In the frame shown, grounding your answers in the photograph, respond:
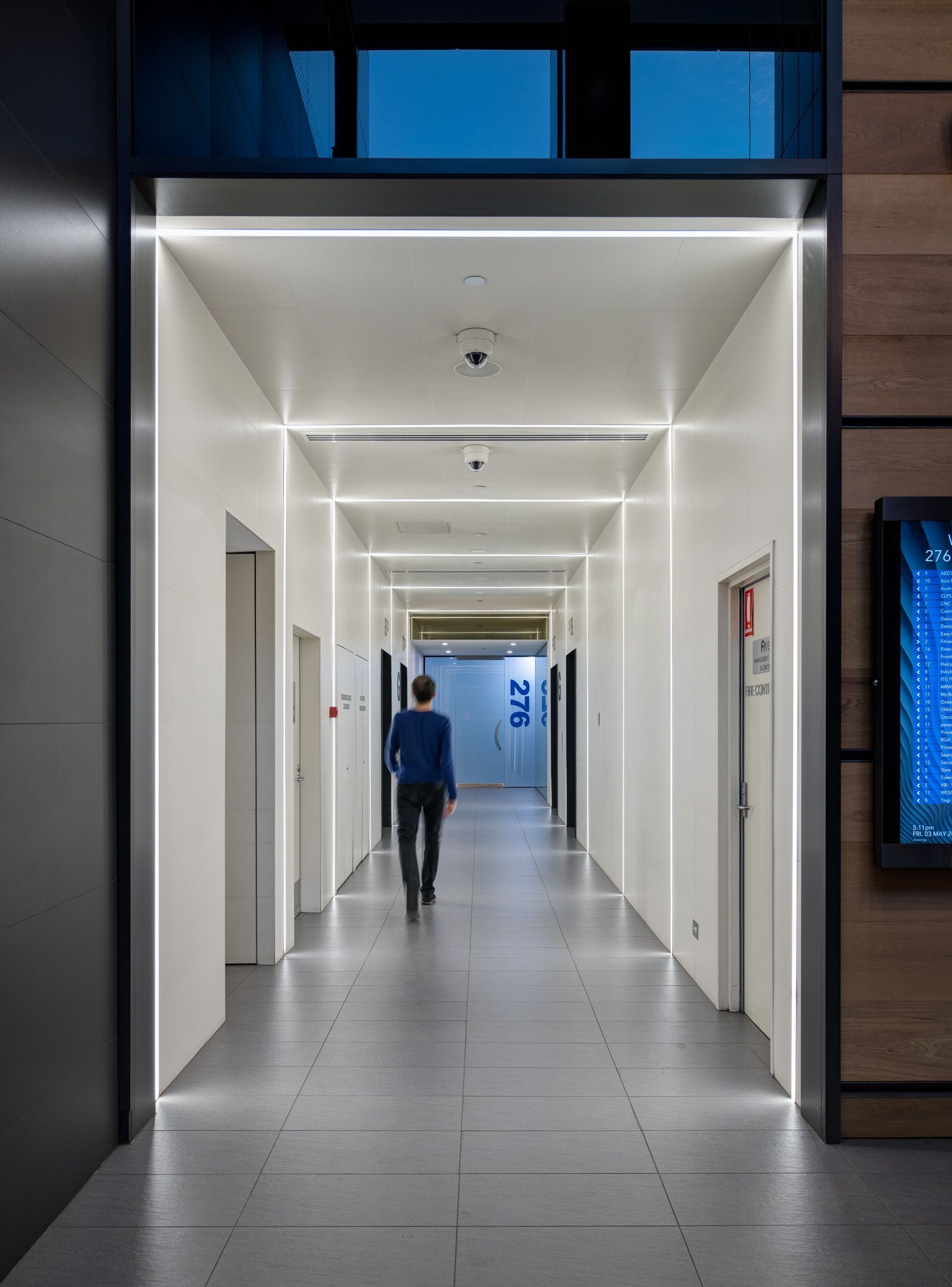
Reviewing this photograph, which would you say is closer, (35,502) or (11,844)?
(11,844)

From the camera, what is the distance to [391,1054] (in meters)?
4.24

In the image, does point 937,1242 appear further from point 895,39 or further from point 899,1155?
point 895,39

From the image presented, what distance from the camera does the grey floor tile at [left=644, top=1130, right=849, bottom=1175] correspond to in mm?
3174

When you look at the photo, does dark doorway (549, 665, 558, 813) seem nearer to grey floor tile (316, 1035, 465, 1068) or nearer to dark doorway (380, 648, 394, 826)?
dark doorway (380, 648, 394, 826)

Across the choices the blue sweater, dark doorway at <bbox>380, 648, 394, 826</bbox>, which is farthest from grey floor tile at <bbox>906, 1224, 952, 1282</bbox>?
dark doorway at <bbox>380, 648, 394, 826</bbox>

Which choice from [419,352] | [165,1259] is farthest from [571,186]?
[165,1259]

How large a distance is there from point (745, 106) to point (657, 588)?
3.43 m

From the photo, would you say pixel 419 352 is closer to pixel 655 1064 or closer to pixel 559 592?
pixel 655 1064

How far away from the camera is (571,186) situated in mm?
3510

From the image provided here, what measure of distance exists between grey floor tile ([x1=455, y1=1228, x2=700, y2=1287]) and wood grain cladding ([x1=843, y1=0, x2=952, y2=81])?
382cm

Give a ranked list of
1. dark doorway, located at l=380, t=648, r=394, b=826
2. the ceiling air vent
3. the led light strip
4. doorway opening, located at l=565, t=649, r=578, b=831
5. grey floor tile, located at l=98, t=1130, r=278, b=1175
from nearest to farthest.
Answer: grey floor tile, located at l=98, t=1130, r=278, b=1175 → the led light strip → the ceiling air vent → dark doorway, located at l=380, t=648, r=394, b=826 → doorway opening, located at l=565, t=649, r=578, b=831

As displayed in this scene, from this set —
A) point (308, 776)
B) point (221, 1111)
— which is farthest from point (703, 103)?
point (308, 776)

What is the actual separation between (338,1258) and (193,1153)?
0.84 metres

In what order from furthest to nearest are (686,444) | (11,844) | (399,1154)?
(686,444) → (399,1154) → (11,844)
